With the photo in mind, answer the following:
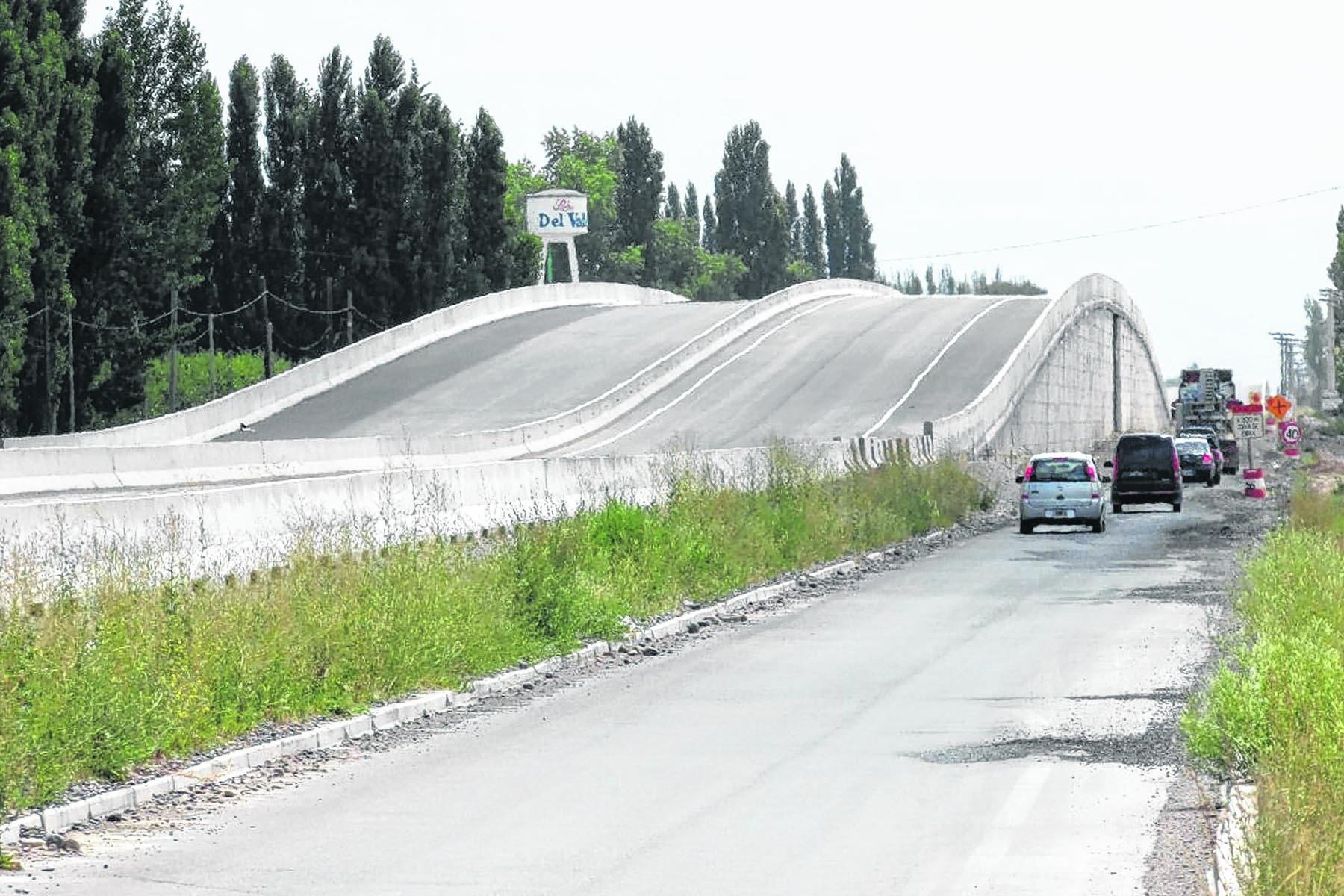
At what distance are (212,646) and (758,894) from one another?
6.58 meters

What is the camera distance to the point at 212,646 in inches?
566

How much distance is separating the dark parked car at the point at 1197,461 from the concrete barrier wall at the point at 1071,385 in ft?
18.6

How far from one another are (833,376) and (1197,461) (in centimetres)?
1405

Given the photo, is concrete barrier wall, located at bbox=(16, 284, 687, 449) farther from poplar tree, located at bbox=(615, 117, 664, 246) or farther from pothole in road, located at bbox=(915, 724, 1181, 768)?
poplar tree, located at bbox=(615, 117, 664, 246)

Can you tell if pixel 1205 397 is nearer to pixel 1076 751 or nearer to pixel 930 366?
pixel 930 366

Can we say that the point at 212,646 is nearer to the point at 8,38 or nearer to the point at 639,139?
the point at 8,38

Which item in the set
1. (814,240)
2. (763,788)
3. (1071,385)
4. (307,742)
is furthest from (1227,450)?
(814,240)

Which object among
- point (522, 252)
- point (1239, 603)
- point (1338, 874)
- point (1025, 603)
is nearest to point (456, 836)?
point (1338, 874)

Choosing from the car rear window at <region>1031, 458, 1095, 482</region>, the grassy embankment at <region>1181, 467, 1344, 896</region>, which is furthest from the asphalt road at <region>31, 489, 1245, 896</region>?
the car rear window at <region>1031, 458, 1095, 482</region>

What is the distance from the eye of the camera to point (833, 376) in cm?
7394

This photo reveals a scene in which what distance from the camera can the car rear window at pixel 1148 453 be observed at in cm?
4925

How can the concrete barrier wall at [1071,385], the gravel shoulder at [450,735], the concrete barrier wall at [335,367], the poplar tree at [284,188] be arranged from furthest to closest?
1. the poplar tree at [284,188]
2. the concrete barrier wall at [1071,385]
3. the concrete barrier wall at [335,367]
4. the gravel shoulder at [450,735]

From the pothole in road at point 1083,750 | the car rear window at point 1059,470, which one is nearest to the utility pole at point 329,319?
the car rear window at point 1059,470

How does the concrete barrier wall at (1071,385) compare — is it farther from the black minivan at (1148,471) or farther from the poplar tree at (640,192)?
the poplar tree at (640,192)
